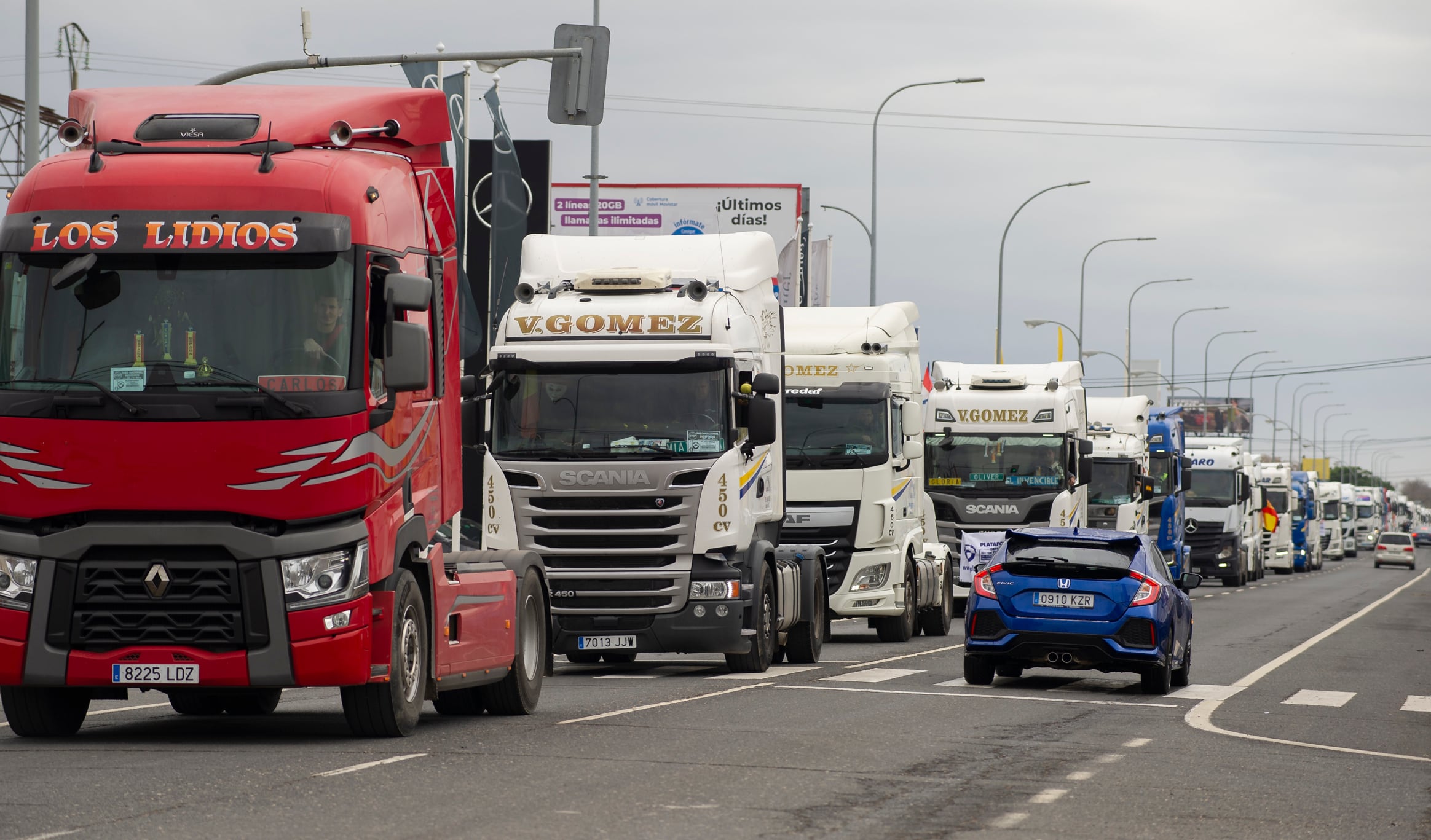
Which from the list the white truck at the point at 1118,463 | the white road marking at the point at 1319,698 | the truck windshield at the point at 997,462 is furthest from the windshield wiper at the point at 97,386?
the white truck at the point at 1118,463

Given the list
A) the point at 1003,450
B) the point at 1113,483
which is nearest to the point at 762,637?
the point at 1003,450

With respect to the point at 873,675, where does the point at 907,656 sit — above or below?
below

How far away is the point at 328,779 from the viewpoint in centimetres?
1031

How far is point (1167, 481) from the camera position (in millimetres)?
45625

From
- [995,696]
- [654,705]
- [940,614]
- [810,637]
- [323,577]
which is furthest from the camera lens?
[940,614]

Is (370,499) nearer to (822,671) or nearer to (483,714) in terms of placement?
(483,714)

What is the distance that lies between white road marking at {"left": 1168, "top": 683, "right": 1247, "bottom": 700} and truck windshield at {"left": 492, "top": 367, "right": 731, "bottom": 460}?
15.8ft

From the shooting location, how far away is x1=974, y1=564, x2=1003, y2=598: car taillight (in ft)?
59.7

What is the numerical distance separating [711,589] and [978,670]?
2.67m

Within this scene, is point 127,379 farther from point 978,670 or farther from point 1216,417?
point 1216,417

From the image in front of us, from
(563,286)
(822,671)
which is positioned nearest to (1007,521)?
(822,671)

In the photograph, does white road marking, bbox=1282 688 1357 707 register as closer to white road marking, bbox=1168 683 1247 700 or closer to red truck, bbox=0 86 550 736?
white road marking, bbox=1168 683 1247 700

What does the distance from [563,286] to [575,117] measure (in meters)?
3.45

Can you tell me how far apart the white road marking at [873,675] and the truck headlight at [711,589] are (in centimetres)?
139
